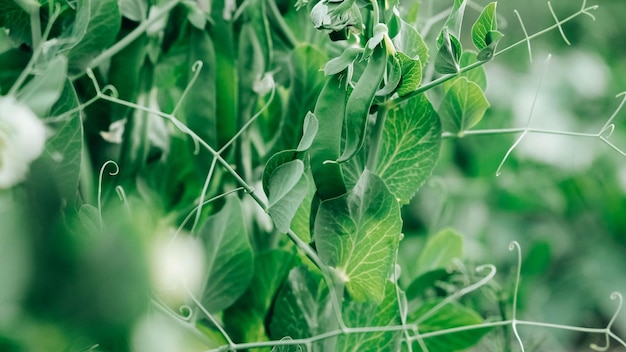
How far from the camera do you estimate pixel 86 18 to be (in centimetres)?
21

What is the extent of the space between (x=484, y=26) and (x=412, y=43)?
22mm

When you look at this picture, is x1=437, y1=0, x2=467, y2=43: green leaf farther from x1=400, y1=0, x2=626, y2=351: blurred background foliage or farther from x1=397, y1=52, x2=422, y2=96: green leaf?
x1=400, y1=0, x2=626, y2=351: blurred background foliage

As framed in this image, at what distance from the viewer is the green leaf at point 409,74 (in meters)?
0.20

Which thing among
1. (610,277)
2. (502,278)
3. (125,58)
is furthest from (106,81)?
(610,277)

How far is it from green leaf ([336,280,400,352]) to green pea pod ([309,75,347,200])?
55mm

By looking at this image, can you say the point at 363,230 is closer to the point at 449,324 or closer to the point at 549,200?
the point at 449,324

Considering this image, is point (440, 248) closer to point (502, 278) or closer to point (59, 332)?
point (59, 332)

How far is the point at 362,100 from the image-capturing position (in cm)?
19

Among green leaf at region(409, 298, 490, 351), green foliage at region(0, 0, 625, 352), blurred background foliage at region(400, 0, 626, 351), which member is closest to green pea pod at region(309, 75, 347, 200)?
green foliage at region(0, 0, 625, 352)

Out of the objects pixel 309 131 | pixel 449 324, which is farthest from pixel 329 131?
pixel 449 324

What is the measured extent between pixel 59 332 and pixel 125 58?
174mm

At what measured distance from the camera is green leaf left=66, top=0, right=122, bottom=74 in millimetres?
231

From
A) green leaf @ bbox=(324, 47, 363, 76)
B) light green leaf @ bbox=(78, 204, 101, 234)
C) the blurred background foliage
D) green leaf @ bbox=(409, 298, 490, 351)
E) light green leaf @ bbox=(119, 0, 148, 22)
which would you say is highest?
light green leaf @ bbox=(119, 0, 148, 22)

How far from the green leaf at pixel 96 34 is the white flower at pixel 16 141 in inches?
3.5
